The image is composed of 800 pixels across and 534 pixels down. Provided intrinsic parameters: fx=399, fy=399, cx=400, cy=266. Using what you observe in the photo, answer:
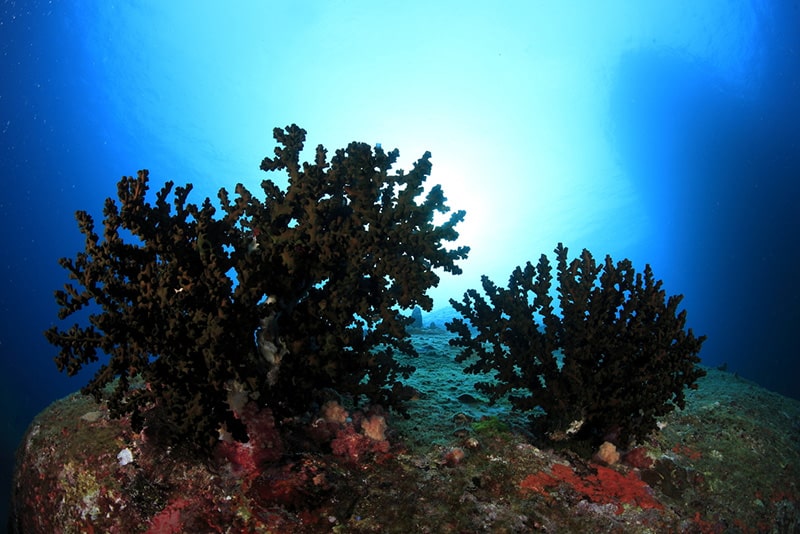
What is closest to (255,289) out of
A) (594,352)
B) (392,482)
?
(392,482)

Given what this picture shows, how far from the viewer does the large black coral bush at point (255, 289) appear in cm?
337

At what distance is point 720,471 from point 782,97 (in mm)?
54639

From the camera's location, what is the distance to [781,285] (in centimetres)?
4053

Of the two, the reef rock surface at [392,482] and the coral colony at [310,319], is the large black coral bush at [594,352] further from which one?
the reef rock surface at [392,482]

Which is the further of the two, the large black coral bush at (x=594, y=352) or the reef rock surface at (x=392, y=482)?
the large black coral bush at (x=594, y=352)

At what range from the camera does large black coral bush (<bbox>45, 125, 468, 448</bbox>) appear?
337cm

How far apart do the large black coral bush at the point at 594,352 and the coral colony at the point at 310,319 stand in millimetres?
18

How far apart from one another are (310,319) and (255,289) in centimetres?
91

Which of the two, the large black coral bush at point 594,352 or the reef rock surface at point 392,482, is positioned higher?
the large black coral bush at point 594,352

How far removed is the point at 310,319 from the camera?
4332 mm

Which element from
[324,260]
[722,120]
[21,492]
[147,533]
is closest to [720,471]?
[324,260]

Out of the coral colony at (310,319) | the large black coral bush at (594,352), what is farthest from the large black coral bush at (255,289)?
the large black coral bush at (594,352)

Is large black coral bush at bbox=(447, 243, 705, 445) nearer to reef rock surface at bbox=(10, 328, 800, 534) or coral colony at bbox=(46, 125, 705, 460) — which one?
coral colony at bbox=(46, 125, 705, 460)

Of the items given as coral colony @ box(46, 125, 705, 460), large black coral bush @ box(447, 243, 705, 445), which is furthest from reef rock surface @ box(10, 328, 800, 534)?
large black coral bush @ box(447, 243, 705, 445)
